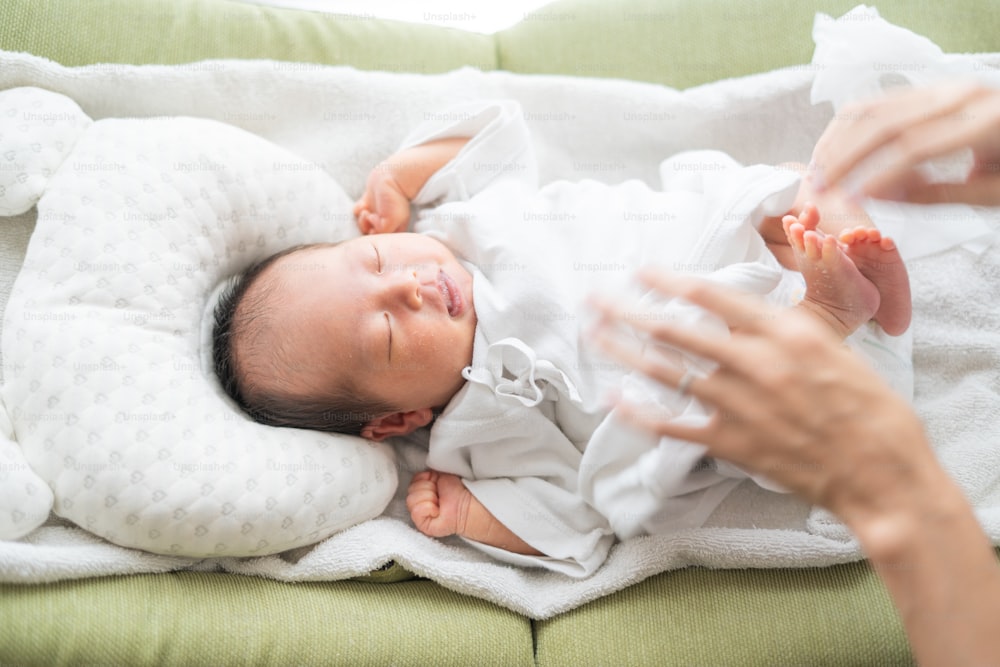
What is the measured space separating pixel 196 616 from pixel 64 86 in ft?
3.17

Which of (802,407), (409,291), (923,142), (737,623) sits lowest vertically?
(737,623)

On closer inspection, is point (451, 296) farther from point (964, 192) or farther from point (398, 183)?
point (964, 192)

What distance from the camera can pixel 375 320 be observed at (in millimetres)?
1203

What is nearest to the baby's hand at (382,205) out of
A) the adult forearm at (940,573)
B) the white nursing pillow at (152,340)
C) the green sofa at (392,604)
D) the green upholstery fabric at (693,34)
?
the white nursing pillow at (152,340)

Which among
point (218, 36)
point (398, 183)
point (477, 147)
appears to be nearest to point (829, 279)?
point (477, 147)

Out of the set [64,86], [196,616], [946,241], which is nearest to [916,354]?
[946,241]

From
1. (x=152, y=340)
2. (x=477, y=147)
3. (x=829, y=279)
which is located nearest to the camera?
(x=829, y=279)

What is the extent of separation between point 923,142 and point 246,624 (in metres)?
1.10

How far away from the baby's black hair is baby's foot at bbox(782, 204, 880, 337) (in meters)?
0.69

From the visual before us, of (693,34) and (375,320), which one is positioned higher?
(693,34)

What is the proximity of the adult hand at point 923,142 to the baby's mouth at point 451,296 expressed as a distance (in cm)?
59

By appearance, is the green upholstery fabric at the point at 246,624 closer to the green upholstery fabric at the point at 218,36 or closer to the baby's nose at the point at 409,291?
the baby's nose at the point at 409,291

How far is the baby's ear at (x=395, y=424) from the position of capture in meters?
1.32

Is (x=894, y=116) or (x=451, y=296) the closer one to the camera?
(x=894, y=116)
